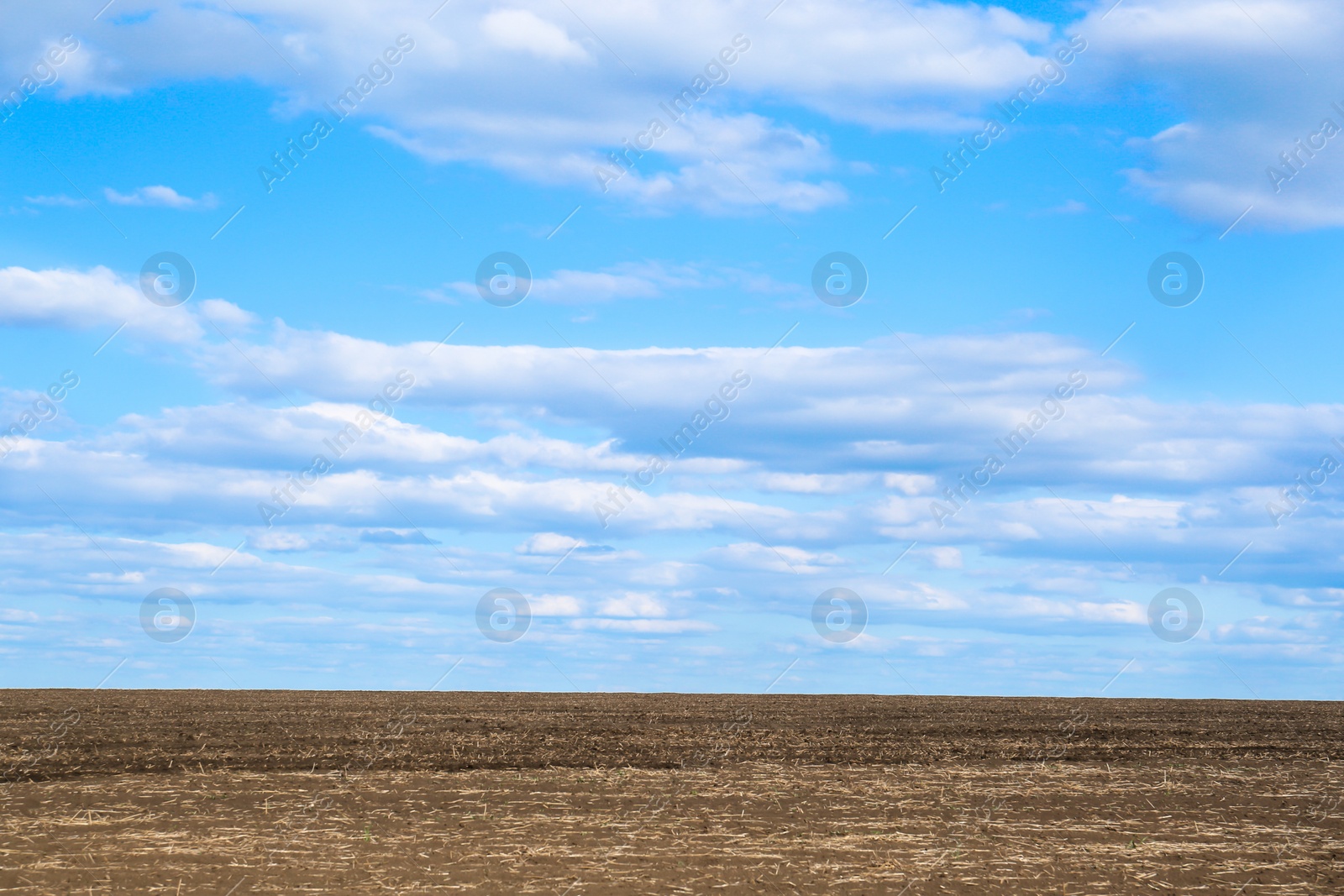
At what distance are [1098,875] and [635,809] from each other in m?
8.46

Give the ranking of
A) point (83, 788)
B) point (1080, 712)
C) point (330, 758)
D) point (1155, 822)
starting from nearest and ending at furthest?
point (1155, 822), point (83, 788), point (330, 758), point (1080, 712)

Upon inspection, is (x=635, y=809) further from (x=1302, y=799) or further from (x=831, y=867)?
(x=1302, y=799)

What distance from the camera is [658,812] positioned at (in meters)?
20.1

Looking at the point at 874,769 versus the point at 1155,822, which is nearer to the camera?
the point at 1155,822

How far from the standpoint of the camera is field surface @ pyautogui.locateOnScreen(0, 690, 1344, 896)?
15.8m

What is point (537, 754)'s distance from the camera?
1171 inches

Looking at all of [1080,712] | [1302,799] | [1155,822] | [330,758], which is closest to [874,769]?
[1155,822]

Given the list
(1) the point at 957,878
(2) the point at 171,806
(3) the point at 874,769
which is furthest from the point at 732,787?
(2) the point at 171,806

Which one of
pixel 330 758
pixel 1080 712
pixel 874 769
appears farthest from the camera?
pixel 1080 712

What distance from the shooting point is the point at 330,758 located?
28500 mm

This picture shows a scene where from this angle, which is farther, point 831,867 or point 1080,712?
point 1080,712

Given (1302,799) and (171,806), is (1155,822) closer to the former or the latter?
(1302,799)

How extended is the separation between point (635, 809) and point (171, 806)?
29.8 ft

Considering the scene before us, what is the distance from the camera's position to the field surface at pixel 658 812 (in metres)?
15.8
